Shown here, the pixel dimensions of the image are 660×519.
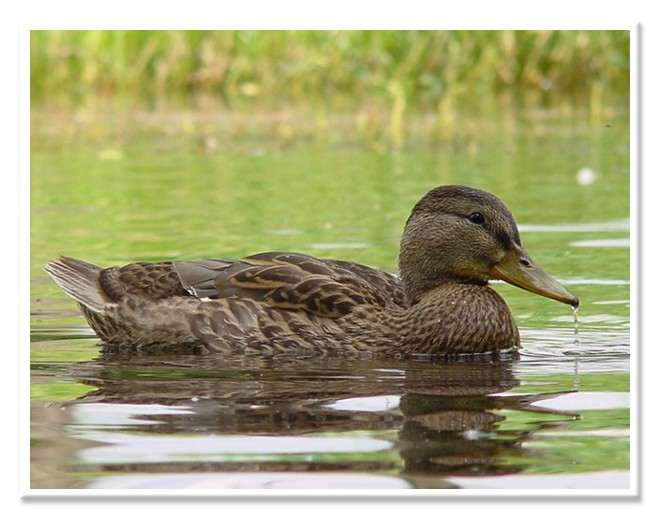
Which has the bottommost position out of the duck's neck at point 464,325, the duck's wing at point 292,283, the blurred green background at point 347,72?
the duck's neck at point 464,325

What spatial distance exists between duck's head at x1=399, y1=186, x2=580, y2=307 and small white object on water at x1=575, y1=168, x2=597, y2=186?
6196mm

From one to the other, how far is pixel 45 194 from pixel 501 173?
4.62 m

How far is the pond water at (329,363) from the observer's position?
523cm

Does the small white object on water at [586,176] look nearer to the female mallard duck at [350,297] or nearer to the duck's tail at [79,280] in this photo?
the female mallard duck at [350,297]

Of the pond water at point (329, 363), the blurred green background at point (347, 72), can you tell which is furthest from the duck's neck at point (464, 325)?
the blurred green background at point (347, 72)

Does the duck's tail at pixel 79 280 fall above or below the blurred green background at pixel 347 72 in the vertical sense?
below

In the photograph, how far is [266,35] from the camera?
18938 mm

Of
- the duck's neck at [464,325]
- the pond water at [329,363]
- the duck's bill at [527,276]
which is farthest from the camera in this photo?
the duck's neck at [464,325]

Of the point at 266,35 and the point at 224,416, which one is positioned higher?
the point at 266,35

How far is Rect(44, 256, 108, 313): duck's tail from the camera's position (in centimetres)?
813

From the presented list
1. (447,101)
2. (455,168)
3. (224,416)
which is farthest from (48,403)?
(447,101)

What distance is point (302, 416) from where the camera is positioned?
6035mm
